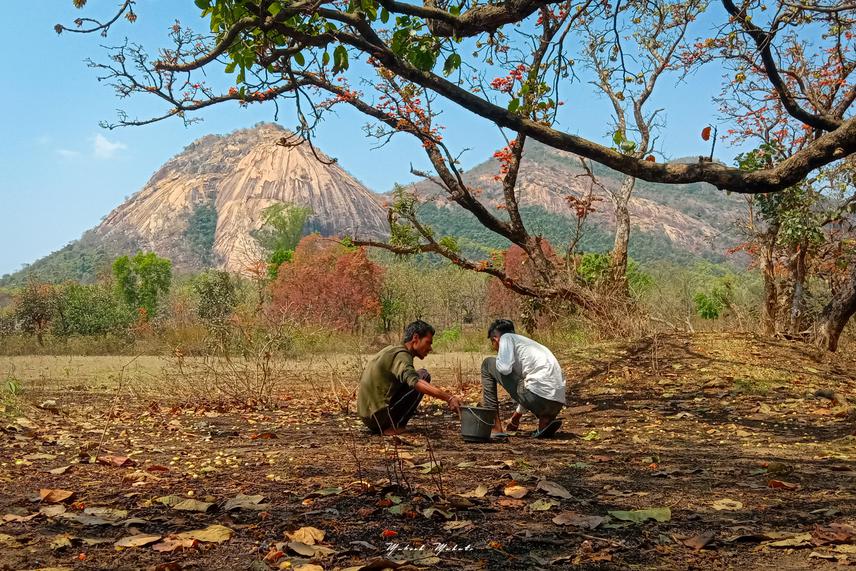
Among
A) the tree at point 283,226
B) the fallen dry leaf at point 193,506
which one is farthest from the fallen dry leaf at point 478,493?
the tree at point 283,226

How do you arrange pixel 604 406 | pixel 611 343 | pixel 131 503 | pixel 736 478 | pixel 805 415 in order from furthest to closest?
pixel 611 343, pixel 604 406, pixel 805 415, pixel 736 478, pixel 131 503

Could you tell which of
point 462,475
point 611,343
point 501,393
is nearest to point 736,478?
point 462,475

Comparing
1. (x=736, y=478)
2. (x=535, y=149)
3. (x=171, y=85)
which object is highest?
(x=535, y=149)

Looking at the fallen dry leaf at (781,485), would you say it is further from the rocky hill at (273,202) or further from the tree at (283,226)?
the rocky hill at (273,202)

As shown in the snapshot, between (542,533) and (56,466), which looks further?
(56,466)

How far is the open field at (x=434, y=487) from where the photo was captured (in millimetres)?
2811

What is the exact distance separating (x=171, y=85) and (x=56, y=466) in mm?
4090

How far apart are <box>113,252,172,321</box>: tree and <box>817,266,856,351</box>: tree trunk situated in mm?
40278

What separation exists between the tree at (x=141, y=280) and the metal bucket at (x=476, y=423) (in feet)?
139

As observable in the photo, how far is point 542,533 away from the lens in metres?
3.06

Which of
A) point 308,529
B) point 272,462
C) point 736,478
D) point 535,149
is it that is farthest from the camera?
point 535,149

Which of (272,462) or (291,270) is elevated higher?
(291,270)

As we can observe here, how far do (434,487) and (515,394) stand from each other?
2.48 meters

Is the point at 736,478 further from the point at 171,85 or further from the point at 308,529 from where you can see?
the point at 171,85
